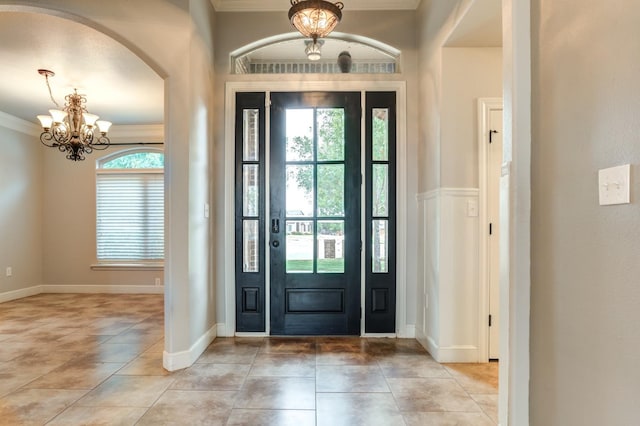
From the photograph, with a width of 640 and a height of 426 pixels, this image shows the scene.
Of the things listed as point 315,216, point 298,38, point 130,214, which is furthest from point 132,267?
point 298,38

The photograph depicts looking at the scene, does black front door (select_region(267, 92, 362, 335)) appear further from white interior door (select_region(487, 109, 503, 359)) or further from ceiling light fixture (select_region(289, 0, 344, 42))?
white interior door (select_region(487, 109, 503, 359))

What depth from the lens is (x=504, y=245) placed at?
1.73 m

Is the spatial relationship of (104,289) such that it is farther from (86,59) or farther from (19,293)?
(86,59)

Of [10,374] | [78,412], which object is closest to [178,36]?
[78,412]

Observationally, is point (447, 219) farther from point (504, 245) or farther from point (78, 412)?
point (78, 412)

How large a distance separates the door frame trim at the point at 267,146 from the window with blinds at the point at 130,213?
286cm

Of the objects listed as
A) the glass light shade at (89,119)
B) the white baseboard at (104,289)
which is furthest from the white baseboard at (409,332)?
the glass light shade at (89,119)

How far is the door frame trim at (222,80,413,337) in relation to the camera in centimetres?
345

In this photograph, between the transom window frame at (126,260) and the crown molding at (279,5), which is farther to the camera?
the transom window frame at (126,260)

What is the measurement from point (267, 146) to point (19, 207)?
15.4 feet

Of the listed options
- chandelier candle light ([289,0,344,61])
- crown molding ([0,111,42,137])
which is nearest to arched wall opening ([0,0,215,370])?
chandelier candle light ([289,0,344,61])

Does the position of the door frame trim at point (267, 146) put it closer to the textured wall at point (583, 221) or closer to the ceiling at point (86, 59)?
the ceiling at point (86, 59)

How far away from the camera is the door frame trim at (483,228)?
2.84m

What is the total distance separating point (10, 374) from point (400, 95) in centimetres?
407
